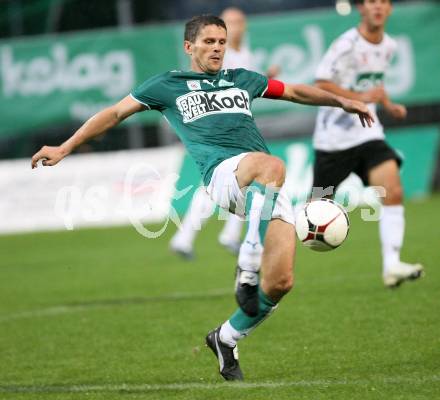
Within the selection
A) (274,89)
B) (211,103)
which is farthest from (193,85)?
(274,89)

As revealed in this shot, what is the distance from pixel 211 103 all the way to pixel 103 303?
3808 mm

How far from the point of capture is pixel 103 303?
31.8 ft

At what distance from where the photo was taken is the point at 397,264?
862 centimetres

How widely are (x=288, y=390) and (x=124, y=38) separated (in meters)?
12.9

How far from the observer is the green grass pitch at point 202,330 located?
231 inches

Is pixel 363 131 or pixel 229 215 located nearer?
pixel 363 131

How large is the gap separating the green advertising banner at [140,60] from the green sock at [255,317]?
11.8 m

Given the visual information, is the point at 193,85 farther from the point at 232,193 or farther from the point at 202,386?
the point at 202,386

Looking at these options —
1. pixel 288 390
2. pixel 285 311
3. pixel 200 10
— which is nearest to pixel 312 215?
pixel 288 390

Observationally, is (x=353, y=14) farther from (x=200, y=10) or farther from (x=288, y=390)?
(x=288, y=390)

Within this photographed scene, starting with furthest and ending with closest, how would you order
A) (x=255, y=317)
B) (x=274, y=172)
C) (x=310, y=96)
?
(x=310, y=96), (x=255, y=317), (x=274, y=172)

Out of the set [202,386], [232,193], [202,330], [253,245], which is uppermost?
[232,193]

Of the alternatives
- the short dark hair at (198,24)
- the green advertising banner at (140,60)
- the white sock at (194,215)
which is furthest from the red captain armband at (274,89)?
the green advertising banner at (140,60)

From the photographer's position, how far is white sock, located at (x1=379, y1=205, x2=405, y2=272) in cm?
877
